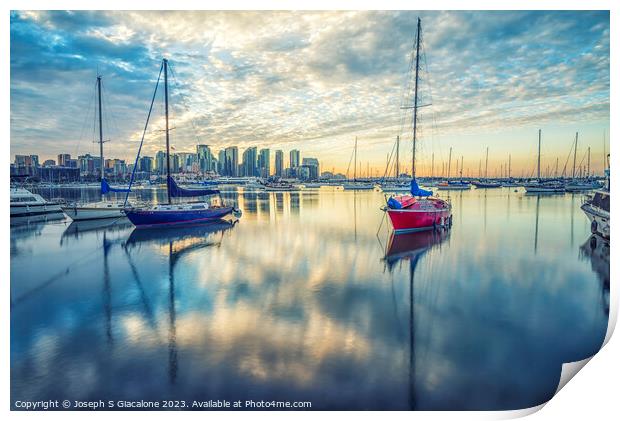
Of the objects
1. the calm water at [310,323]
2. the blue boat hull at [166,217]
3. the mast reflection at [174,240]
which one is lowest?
the calm water at [310,323]

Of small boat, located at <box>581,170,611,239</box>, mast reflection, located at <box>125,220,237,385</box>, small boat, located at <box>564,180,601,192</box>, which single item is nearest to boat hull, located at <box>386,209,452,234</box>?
→ small boat, located at <box>581,170,611,239</box>

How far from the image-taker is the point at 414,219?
49.2ft

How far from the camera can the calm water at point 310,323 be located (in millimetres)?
4359

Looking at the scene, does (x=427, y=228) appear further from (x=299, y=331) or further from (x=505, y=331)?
(x=299, y=331)

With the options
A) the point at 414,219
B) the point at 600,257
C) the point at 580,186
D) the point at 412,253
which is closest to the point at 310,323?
the point at 412,253

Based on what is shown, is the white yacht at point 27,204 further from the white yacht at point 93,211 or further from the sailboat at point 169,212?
the sailboat at point 169,212

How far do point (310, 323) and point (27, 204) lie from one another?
23.0 m

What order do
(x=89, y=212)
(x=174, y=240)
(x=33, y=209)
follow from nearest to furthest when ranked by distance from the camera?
(x=174, y=240) < (x=89, y=212) < (x=33, y=209)

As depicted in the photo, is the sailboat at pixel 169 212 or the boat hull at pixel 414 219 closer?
the boat hull at pixel 414 219

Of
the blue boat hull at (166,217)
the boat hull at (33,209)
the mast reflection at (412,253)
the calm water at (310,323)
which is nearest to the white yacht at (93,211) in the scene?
the blue boat hull at (166,217)

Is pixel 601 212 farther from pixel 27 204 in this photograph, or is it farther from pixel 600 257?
pixel 27 204

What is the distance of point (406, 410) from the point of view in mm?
4059

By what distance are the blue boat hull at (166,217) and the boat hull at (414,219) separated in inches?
392
